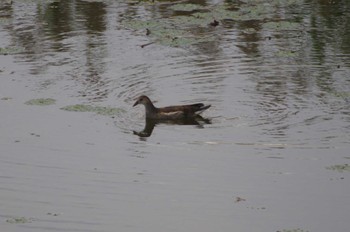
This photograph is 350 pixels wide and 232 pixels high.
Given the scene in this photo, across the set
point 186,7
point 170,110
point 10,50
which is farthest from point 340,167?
point 186,7

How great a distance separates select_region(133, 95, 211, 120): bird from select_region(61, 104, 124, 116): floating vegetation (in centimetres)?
55

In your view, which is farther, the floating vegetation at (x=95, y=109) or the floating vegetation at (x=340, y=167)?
the floating vegetation at (x=95, y=109)

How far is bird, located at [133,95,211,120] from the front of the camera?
59.2 feet

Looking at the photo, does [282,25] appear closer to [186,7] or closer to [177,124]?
[186,7]

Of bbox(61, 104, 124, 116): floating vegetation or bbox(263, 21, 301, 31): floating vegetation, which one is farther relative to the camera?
bbox(263, 21, 301, 31): floating vegetation

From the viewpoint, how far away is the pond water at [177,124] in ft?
43.7

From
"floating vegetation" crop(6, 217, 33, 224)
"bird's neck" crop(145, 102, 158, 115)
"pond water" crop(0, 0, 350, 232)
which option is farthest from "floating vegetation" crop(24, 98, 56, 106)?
"floating vegetation" crop(6, 217, 33, 224)

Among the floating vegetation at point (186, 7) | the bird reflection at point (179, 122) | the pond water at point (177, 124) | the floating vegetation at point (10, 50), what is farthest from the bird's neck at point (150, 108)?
the floating vegetation at point (186, 7)

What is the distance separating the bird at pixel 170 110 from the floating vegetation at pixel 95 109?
55 centimetres

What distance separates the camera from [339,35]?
24.3 meters

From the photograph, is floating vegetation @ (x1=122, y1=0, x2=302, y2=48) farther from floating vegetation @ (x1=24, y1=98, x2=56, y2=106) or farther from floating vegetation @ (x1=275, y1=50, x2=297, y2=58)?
floating vegetation @ (x1=24, y1=98, x2=56, y2=106)

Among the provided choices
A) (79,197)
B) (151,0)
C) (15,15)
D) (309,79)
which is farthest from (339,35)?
(79,197)

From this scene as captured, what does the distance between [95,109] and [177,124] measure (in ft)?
5.99

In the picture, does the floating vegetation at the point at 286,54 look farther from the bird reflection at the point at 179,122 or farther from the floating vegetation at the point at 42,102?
the floating vegetation at the point at 42,102
